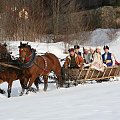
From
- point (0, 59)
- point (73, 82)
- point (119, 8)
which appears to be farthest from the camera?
point (119, 8)

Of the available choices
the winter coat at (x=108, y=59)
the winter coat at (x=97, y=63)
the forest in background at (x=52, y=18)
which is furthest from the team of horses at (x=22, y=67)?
the forest in background at (x=52, y=18)

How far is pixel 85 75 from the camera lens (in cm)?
1323

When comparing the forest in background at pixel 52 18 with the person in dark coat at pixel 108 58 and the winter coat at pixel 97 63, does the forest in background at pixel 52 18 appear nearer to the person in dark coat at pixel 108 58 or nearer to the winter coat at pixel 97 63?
the person in dark coat at pixel 108 58

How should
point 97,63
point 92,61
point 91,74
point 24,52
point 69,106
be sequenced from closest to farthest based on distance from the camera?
point 69,106, point 24,52, point 91,74, point 97,63, point 92,61

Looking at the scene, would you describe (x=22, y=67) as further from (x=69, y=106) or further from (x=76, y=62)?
(x=69, y=106)

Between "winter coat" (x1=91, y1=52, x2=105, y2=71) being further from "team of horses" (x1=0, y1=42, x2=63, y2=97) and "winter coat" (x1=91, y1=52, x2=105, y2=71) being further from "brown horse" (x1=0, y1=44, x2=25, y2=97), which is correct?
"brown horse" (x1=0, y1=44, x2=25, y2=97)

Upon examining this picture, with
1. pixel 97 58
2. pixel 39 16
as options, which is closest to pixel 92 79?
pixel 97 58

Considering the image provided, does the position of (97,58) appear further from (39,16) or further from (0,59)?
(39,16)

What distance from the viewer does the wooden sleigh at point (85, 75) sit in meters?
13.0

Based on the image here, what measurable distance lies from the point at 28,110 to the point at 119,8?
2937 cm

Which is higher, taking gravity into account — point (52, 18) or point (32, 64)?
point (52, 18)

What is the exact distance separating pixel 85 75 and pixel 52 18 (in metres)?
19.6

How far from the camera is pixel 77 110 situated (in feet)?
26.4

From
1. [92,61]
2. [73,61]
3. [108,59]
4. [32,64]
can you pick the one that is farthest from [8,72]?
[108,59]
